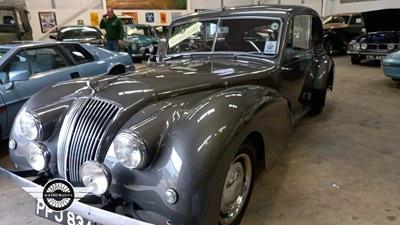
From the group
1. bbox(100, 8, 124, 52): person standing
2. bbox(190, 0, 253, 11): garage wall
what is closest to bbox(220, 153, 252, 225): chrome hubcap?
bbox(100, 8, 124, 52): person standing

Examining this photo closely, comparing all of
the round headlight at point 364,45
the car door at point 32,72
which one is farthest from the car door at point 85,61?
the round headlight at point 364,45

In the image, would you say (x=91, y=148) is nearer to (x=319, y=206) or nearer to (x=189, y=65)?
(x=189, y=65)

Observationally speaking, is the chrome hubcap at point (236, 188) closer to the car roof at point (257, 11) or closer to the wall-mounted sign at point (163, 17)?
the car roof at point (257, 11)

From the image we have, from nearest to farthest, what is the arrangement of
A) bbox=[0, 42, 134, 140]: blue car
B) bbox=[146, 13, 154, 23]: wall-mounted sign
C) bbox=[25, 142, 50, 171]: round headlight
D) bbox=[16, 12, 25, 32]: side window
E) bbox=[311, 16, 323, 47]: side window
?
bbox=[25, 142, 50, 171]: round headlight
bbox=[0, 42, 134, 140]: blue car
bbox=[311, 16, 323, 47]: side window
bbox=[16, 12, 25, 32]: side window
bbox=[146, 13, 154, 23]: wall-mounted sign

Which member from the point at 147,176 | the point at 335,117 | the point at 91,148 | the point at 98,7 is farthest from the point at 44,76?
the point at 98,7

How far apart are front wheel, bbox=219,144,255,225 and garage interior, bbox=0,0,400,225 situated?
9.1 inches

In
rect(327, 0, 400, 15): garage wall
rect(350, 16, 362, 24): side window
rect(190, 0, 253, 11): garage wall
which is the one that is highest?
rect(190, 0, 253, 11): garage wall

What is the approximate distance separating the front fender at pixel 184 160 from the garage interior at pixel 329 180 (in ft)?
2.68

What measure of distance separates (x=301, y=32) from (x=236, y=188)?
2.17m

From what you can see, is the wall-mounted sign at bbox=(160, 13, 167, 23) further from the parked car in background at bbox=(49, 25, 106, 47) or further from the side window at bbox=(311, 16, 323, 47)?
the side window at bbox=(311, 16, 323, 47)

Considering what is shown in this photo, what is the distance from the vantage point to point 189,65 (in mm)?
2801

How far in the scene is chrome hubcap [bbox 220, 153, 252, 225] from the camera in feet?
6.23

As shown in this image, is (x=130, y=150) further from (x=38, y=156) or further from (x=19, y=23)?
(x=19, y=23)

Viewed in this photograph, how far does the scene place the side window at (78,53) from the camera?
4369 mm
